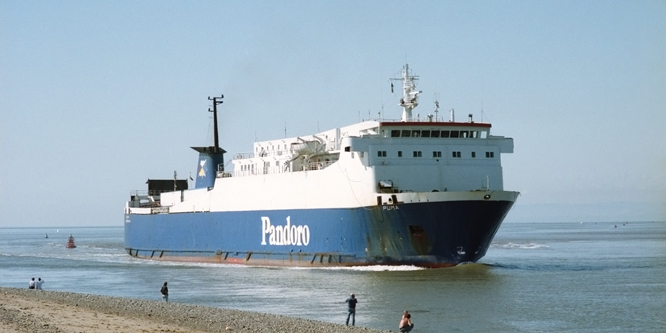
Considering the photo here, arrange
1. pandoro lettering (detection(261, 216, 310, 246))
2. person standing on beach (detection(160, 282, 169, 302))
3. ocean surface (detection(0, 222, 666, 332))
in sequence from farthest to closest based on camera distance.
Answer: pandoro lettering (detection(261, 216, 310, 246))
person standing on beach (detection(160, 282, 169, 302))
ocean surface (detection(0, 222, 666, 332))

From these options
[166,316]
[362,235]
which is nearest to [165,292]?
[166,316]

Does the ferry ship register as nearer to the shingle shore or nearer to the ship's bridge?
the ship's bridge

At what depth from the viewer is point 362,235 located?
116 ft

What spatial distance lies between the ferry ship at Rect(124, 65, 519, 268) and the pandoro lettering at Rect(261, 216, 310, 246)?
42 millimetres

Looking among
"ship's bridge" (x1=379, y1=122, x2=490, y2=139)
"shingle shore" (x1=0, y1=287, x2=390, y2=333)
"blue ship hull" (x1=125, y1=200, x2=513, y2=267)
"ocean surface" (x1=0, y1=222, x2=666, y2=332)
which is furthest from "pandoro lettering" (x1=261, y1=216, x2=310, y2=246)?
"shingle shore" (x1=0, y1=287, x2=390, y2=333)

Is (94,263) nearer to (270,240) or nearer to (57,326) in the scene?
(270,240)

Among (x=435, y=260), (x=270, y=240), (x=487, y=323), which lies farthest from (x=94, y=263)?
(x=487, y=323)

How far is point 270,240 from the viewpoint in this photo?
134 feet

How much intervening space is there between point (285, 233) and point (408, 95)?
26.0ft

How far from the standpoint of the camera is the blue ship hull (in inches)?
1328

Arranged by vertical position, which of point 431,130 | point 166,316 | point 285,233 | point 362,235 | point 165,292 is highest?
point 431,130

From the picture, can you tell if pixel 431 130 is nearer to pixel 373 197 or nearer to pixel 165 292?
pixel 373 197

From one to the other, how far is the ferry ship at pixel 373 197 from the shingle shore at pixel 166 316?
34.3 feet

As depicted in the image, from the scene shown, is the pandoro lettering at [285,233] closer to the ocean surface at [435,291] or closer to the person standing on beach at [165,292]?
the ocean surface at [435,291]
